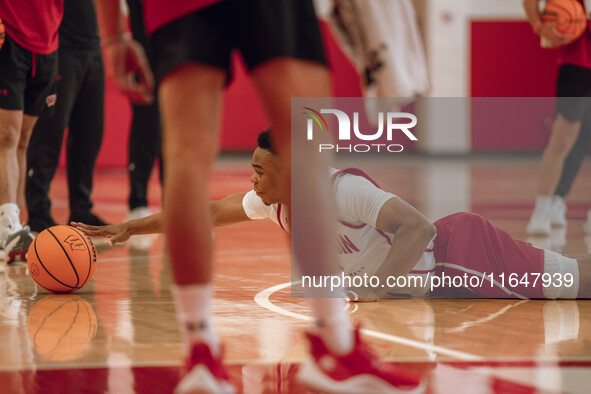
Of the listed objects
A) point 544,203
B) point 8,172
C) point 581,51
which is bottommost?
point 544,203

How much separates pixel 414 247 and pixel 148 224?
1.08 m

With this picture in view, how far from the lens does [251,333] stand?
305 cm

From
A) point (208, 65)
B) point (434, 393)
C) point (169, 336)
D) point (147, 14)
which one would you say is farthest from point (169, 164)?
point (169, 336)

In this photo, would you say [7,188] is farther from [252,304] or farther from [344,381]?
[344,381]

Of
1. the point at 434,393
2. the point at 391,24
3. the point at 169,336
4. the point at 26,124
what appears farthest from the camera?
the point at 26,124

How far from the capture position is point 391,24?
1.87m

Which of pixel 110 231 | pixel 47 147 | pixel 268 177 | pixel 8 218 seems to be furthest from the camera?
pixel 47 147

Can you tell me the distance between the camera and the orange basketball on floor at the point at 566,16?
5.59 m

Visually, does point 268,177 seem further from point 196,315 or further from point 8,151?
point 8,151

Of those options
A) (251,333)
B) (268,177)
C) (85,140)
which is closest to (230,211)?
(268,177)

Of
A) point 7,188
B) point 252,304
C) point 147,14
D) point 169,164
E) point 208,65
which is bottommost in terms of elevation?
point 252,304

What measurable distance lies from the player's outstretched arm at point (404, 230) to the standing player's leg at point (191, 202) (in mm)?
1573

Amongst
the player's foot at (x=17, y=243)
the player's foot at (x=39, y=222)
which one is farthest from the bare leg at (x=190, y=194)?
the player's foot at (x=39, y=222)

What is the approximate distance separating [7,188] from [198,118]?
2955 mm
